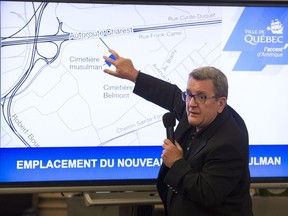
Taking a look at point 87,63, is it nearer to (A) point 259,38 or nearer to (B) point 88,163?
(B) point 88,163

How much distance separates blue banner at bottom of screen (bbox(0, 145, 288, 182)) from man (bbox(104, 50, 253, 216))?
27.2 inches

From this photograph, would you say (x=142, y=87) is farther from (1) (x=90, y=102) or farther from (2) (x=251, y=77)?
(2) (x=251, y=77)

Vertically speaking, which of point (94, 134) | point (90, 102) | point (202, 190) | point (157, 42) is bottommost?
point (202, 190)

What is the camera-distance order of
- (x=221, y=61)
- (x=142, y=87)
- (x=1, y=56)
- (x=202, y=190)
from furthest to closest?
(x=221, y=61) → (x=1, y=56) → (x=142, y=87) → (x=202, y=190)

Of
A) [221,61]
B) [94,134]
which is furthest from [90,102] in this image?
[221,61]

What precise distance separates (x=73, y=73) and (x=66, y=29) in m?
0.26

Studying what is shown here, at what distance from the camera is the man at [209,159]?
195cm

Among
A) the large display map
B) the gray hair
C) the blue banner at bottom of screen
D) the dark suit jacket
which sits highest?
the large display map

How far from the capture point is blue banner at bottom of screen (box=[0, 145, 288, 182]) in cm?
276

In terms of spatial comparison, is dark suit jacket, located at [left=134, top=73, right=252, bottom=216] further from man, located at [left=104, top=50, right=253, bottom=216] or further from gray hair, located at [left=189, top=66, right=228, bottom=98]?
gray hair, located at [left=189, top=66, right=228, bottom=98]

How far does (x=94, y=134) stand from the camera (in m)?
2.83

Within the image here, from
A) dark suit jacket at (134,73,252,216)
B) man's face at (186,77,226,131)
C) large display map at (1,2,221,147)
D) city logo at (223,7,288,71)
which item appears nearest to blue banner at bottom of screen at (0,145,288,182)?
large display map at (1,2,221,147)

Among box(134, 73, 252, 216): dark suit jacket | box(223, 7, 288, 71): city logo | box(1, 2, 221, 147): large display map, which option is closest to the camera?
box(134, 73, 252, 216): dark suit jacket

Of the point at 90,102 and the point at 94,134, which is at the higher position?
the point at 90,102
